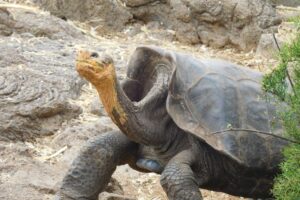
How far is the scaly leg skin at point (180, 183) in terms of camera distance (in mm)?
3379

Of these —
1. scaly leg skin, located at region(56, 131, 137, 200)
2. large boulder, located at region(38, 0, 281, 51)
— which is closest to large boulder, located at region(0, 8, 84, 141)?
large boulder, located at region(38, 0, 281, 51)

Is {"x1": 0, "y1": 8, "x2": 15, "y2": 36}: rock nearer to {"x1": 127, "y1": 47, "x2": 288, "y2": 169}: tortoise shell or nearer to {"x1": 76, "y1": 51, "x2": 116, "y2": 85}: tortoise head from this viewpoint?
{"x1": 127, "y1": 47, "x2": 288, "y2": 169}: tortoise shell

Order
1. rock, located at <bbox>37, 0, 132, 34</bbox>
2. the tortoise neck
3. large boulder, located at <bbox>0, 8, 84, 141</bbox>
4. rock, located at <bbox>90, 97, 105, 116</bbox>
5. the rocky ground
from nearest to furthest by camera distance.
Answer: the tortoise neck < the rocky ground < large boulder, located at <bbox>0, 8, 84, 141</bbox> < rock, located at <bbox>90, 97, 105, 116</bbox> < rock, located at <bbox>37, 0, 132, 34</bbox>

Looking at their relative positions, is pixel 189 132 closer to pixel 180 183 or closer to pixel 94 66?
pixel 180 183

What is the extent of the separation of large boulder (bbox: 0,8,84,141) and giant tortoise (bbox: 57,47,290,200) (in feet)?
4.26

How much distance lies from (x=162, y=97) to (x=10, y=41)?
3393 millimetres

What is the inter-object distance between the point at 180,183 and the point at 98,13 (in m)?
5.62

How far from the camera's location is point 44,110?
5.28 meters

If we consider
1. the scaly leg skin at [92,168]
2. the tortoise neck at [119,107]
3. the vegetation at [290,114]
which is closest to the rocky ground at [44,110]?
the scaly leg skin at [92,168]

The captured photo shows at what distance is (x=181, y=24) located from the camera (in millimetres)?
9008

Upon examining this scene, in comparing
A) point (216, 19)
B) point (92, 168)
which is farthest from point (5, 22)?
point (92, 168)

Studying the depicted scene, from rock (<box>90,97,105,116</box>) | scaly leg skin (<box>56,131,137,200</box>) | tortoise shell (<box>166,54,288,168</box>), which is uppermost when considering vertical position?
tortoise shell (<box>166,54,288,168</box>)

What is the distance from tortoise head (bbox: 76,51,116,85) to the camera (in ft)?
10.4

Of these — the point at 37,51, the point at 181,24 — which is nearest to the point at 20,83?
the point at 37,51
